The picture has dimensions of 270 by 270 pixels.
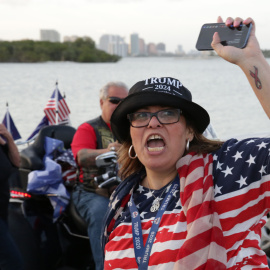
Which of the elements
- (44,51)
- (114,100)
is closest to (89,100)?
(44,51)

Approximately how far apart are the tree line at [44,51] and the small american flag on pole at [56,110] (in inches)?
532

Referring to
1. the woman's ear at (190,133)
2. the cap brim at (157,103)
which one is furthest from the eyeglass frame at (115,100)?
the woman's ear at (190,133)

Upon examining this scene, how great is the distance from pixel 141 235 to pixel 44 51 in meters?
19.9

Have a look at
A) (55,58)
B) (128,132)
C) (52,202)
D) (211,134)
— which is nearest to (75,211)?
(52,202)

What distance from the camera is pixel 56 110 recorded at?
22.8ft

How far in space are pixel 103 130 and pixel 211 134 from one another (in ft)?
2.89

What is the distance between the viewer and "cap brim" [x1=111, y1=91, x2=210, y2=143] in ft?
5.87

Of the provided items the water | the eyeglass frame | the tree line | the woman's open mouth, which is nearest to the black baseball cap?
the woman's open mouth

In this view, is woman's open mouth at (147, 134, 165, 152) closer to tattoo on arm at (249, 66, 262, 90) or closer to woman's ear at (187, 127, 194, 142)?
woman's ear at (187, 127, 194, 142)

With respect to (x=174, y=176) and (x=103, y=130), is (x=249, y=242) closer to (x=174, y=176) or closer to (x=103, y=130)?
(x=174, y=176)

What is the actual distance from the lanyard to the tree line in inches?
746

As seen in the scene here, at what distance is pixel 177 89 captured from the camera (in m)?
1.82

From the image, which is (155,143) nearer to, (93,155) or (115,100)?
(93,155)

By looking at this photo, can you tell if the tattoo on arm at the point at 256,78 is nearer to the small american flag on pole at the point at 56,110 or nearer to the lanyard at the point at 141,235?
the lanyard at the point at 141,235
